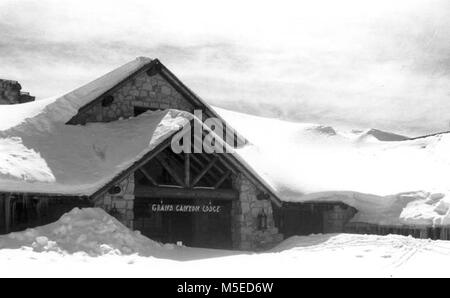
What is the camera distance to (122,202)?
16.3 m

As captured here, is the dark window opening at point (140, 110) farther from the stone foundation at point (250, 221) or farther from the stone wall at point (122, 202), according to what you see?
the stone wall at point (122, 202)

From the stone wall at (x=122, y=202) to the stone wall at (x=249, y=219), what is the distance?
12.7 ft

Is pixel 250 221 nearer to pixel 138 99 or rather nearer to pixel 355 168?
pixel 138 99

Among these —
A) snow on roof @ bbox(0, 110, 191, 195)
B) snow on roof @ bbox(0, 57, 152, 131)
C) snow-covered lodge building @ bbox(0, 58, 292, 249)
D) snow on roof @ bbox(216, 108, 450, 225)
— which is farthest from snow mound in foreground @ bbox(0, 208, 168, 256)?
snow on roof @ bbox(216, 108, 450, 225)

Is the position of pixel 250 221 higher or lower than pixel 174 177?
lower

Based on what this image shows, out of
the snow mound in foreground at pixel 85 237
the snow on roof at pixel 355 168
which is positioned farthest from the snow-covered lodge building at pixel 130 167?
the snow on roof at pixel 355 168

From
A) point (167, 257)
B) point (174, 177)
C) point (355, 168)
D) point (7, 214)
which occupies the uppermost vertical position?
point (355, 168)

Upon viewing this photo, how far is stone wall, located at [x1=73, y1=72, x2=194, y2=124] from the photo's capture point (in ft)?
63.6

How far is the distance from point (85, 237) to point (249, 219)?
6.23 metres

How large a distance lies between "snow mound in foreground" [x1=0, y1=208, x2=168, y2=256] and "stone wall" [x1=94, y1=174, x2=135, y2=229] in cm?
62

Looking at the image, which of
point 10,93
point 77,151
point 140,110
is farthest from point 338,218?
point 10,93

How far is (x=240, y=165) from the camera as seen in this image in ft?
59.4
